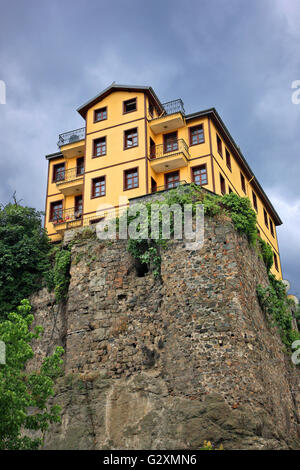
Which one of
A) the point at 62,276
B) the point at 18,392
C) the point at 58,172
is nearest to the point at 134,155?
the point at 58,172

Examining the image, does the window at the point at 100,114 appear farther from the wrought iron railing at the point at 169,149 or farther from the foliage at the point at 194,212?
the foliage at the point at 194,212

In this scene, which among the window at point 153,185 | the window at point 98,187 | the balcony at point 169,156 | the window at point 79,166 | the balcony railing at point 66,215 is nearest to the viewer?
the balcony at point 169,156

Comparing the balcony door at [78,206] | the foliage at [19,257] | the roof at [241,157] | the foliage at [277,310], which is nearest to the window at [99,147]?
the balcony door at [78,206]

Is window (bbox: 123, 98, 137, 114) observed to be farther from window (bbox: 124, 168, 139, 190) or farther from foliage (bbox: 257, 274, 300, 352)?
foliage (bbox: 257, 274, 300, 352)

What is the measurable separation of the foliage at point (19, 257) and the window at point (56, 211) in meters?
6.29

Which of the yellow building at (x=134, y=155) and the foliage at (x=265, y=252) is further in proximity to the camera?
the yellow building at (x=134, y=155)

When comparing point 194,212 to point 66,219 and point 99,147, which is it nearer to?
point 99,147

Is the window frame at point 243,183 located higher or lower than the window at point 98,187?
higher

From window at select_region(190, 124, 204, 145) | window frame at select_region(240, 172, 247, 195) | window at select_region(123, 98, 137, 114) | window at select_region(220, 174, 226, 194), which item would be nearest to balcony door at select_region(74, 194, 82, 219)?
window at select_region(123, 98, 137, 114)

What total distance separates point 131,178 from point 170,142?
3.77 metres

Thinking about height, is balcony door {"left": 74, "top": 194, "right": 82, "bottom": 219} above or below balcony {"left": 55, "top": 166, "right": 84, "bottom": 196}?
below

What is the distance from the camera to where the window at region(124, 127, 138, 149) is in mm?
34188

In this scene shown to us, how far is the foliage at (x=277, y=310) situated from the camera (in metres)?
24.0

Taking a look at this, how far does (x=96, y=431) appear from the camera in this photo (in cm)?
2086
